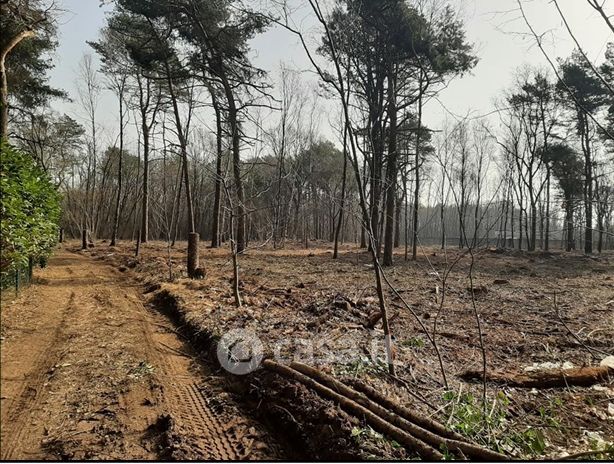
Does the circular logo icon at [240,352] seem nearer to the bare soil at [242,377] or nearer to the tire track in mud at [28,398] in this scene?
the bare soil at [242,377]

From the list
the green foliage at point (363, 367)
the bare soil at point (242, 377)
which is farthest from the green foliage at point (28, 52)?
the green foliage at point (363, 367)

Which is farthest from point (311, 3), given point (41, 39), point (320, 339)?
point (41, 39)

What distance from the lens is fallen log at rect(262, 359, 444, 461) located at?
100 inches

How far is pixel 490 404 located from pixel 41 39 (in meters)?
9.76

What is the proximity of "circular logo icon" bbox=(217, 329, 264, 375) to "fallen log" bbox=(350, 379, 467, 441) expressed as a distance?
1156 mm

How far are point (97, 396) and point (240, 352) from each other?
2080mm

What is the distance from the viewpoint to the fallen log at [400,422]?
2.43 meters

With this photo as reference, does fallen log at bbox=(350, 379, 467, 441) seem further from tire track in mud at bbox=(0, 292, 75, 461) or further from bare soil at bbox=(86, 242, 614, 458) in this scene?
tire track in mud at bbox=(0, 292, 75, 461)

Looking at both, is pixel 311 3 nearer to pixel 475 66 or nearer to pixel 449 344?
pixel 449 344

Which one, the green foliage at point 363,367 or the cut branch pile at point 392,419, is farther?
the green foliage at point 363,367

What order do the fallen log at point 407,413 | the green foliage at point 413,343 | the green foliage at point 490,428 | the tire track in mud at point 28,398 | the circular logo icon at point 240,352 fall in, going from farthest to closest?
the green foliage at point 413,343 → the circular logo icon at point 240,352 → the green foliage at point 490,428 → the fallen log at point 407,413 → the tire track in mud at point 28,398

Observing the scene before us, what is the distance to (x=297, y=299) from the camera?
7172 millimetres

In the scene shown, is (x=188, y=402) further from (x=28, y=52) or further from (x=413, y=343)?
(x=28, y=52)

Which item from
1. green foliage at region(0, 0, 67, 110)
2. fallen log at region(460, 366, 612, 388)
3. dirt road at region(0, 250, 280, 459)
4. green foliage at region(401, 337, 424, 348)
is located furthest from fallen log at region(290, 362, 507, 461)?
green foliage at region(0, 0, 67, 110)
